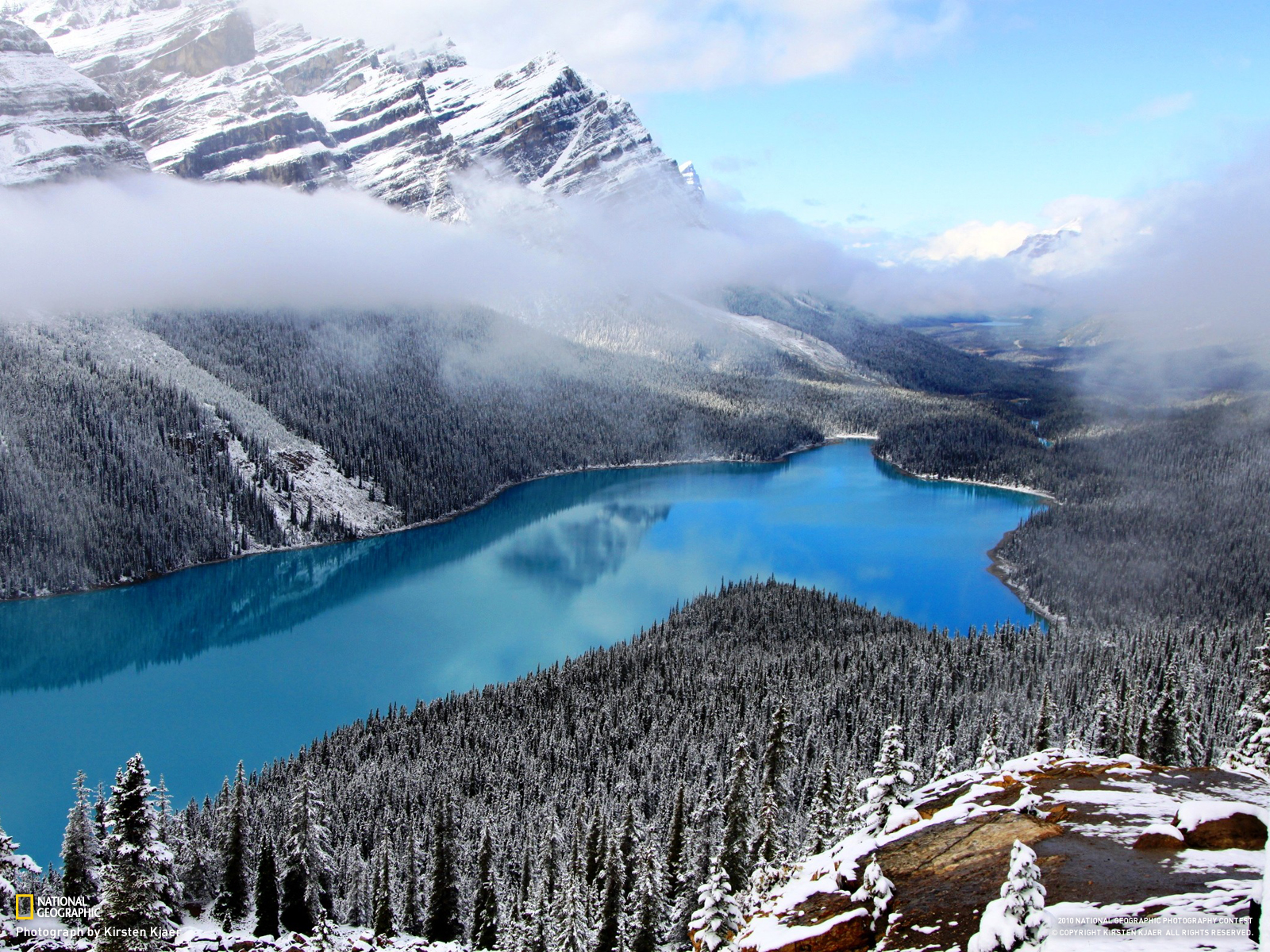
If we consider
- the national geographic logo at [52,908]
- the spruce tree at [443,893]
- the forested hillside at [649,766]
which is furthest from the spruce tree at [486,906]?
the national geographic logo at [52,908]

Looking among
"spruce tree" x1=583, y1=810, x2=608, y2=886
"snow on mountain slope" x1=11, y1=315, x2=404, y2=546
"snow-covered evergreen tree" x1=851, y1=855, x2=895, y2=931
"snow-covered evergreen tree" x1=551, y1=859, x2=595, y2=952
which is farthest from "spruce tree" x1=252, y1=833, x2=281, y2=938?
"snow on mountain slope" x1=11, y1=315, x2=404, y2=546

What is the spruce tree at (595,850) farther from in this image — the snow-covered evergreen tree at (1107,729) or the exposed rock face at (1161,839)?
the snow-covered evergreen tree at (1107,729)

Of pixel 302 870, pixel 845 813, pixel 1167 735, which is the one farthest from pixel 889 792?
pixel 1167 735

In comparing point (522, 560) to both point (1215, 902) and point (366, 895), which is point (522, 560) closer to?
point (366, 895)

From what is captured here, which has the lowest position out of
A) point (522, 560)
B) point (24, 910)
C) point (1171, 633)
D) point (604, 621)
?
point (24, 910)

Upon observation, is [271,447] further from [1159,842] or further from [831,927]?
[1159,842]

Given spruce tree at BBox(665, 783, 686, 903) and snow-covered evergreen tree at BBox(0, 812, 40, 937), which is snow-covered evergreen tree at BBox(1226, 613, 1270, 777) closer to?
spruce tree at BBox(665, 783, 686, 903)

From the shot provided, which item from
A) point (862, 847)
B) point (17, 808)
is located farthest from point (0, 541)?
point (862, 847)
